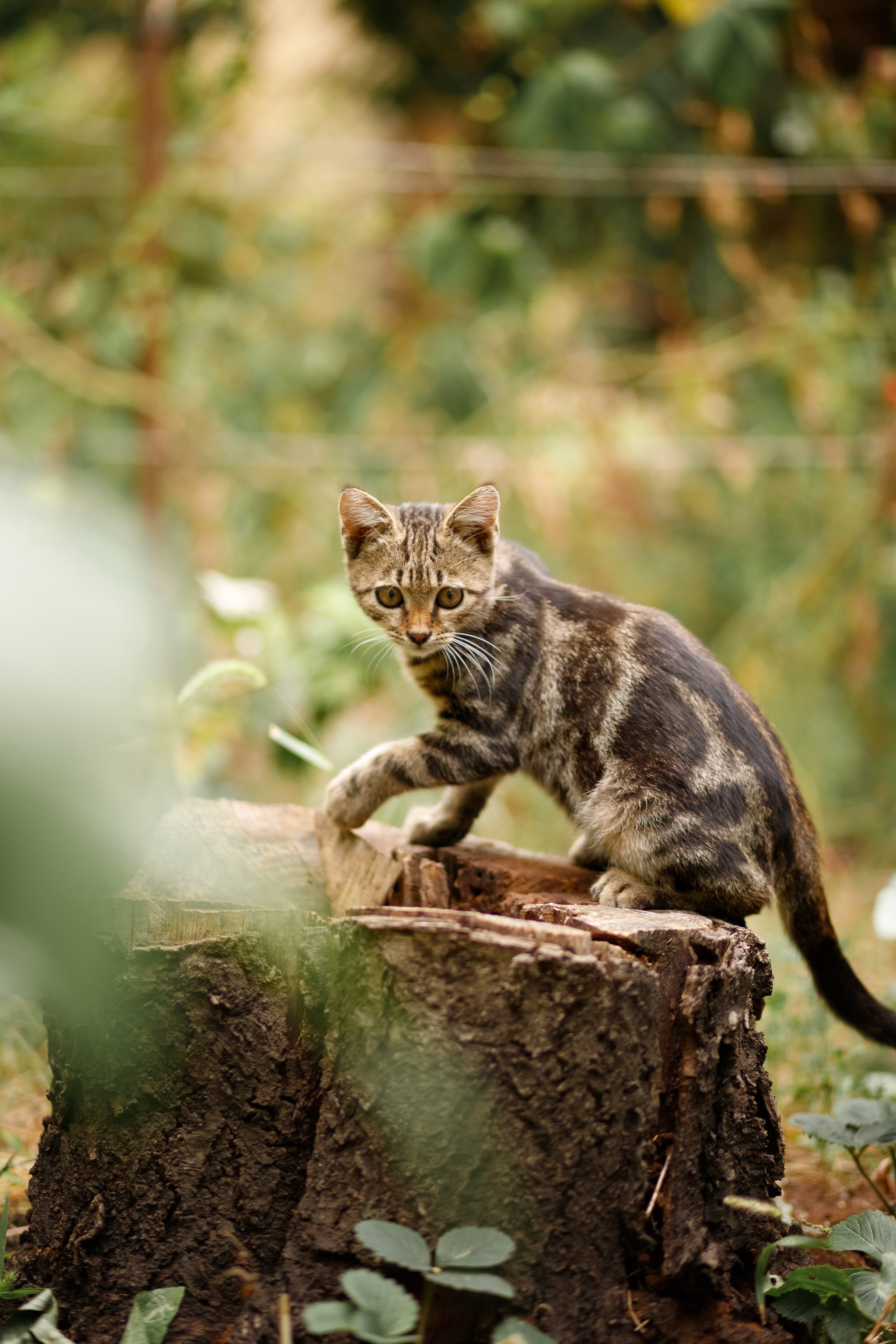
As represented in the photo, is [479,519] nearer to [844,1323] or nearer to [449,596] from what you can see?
[449,596]

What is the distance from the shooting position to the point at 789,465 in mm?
5273

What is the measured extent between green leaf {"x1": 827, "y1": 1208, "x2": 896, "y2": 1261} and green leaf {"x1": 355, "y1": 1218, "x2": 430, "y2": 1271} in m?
0.73

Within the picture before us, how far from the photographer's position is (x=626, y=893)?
2.32 meters

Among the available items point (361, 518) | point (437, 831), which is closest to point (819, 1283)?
point (437, 831)

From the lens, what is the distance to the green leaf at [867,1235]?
1.84 meters

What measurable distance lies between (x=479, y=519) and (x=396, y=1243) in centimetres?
163

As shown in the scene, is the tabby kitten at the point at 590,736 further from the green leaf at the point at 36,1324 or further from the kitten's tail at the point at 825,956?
the green leaf at the point at 36,1324

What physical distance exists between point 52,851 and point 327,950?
4.41 feet

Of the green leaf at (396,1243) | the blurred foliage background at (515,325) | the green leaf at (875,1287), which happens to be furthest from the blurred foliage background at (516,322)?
the green leaf at (396,1243)

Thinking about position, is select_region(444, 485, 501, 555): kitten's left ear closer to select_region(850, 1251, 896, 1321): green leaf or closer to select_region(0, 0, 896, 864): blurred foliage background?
select_region(850, 1251, 896, 1321): green leaf

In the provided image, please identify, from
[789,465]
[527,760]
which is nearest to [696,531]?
[789,465]

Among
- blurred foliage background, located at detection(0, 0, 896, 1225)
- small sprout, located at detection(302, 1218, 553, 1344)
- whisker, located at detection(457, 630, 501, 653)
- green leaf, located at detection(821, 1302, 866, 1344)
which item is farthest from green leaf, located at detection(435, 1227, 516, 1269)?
blurred foliage background, located at detection(0, 0, 896, 1225)

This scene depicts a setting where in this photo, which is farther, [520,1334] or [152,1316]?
[152,1316]

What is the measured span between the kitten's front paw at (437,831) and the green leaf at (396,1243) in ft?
3.90
